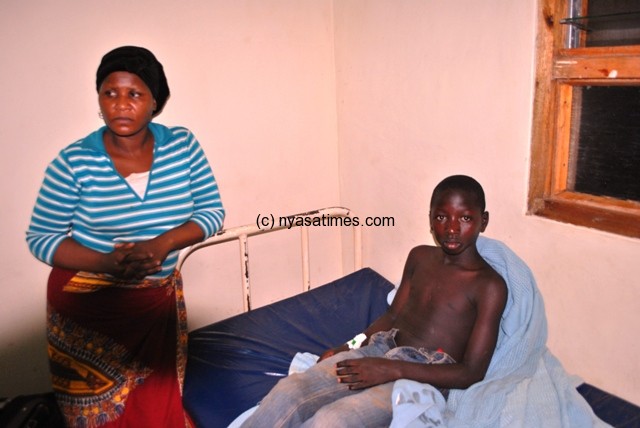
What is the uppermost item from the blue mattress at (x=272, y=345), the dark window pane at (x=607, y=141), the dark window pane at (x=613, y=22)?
the dark window pane at (x=613, y=22)

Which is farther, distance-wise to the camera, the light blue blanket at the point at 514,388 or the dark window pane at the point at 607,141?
the dark window pane at the point at 607,141

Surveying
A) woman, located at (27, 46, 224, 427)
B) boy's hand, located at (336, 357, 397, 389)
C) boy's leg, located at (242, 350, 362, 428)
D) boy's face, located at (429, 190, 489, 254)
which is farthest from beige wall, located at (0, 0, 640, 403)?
boy's leg, located at (242, 350, 362, 428)

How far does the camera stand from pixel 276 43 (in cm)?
278

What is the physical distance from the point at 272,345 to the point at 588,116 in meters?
1.55

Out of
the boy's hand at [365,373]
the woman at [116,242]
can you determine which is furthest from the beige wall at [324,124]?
the boy's hand at [365,373]

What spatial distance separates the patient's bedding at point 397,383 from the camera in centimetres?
165

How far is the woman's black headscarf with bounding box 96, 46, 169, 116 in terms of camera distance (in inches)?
67.7

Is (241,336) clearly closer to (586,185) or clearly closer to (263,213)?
(263,213)

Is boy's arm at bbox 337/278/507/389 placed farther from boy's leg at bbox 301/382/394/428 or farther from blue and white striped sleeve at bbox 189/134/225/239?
blue and white striped sleeve at bbox 189/134/225/239

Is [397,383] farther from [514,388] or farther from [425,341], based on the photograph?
[514,388]

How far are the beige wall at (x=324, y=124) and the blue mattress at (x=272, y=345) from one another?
0.22 meters

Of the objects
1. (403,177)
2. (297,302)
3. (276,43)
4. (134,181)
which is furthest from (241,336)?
(276,43)

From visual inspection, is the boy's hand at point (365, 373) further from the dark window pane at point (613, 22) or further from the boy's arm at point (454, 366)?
the dark window pane at point (613, 22)

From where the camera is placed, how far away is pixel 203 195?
77.0 inches
